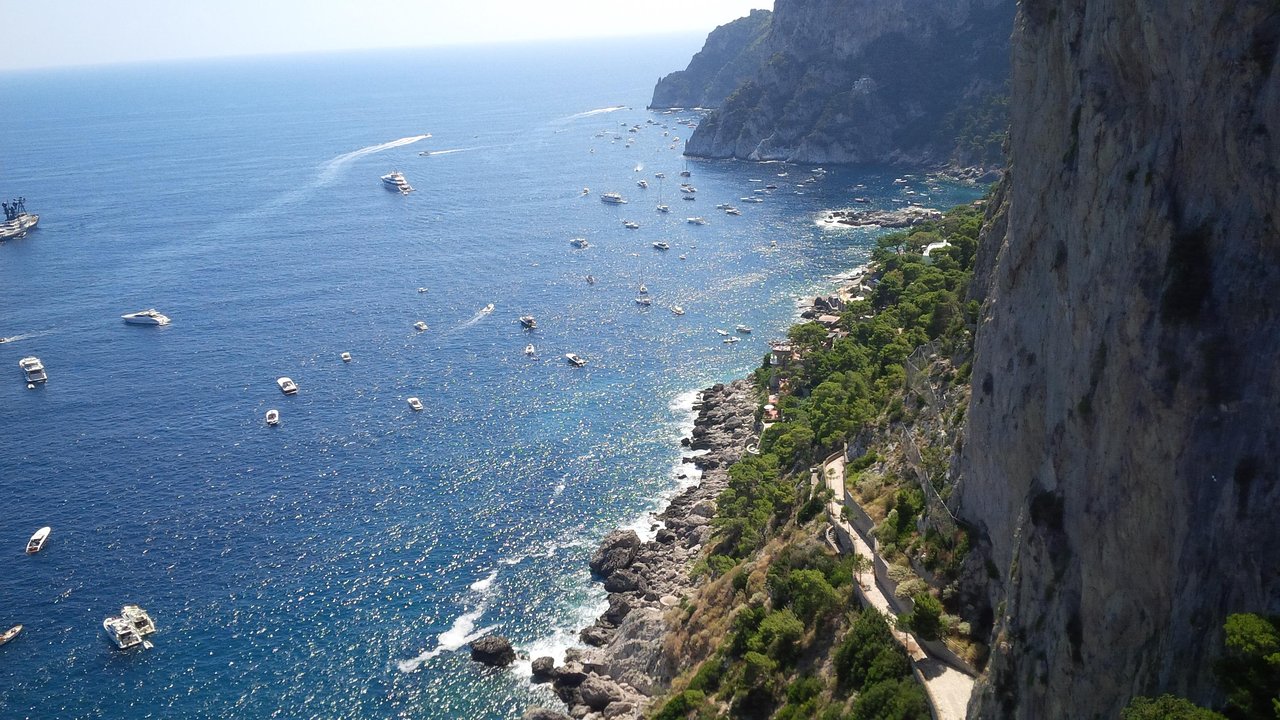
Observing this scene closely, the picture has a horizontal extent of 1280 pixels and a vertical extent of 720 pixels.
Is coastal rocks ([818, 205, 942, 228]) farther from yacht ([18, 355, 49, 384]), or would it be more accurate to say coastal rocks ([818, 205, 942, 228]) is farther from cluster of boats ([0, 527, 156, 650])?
cluster of boats ([0, 527, 156, 650])

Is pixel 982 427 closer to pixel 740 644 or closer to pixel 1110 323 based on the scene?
pixel 1110 323

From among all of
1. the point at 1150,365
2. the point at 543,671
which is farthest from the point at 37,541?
the point at 1150,365

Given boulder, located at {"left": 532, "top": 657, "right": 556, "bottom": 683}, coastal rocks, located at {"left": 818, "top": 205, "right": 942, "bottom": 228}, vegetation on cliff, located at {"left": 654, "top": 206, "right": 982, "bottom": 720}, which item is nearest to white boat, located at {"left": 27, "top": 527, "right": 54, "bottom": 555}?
boulder, located at {"left": 532, "top": 657, "right": 556, "bottom": 683}

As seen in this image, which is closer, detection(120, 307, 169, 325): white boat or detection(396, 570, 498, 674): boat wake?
detection(396, 570, 498, 674): boat wake

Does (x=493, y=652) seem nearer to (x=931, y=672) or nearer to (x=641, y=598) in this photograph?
(x=641, y=598)

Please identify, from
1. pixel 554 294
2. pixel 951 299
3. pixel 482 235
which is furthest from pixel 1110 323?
pixel 482 235

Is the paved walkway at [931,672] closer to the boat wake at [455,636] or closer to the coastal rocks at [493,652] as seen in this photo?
the coastal rocks at [493,652]
